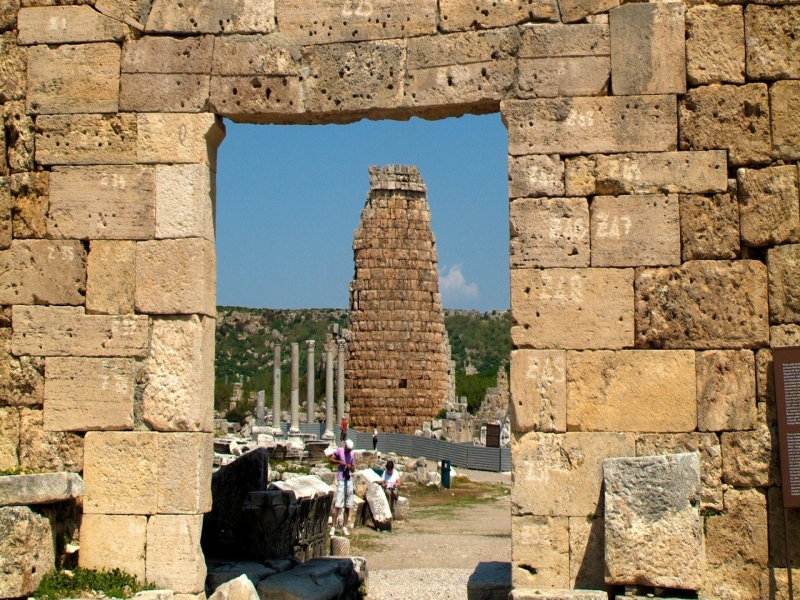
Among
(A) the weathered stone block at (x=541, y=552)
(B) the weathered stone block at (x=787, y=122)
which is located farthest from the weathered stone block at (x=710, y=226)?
(A) the weathered stone block at (x=541, y=552)

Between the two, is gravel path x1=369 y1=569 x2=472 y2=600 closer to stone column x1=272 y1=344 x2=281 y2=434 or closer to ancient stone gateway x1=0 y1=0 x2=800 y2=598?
ancient stone gateway x1=0 y1=0 x2=800 y2=598

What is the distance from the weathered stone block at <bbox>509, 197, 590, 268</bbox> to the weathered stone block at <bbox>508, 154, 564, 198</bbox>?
0.05m

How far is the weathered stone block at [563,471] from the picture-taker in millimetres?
6340

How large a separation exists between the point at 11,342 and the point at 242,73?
246 cm

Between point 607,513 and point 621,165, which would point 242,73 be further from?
point 607,513

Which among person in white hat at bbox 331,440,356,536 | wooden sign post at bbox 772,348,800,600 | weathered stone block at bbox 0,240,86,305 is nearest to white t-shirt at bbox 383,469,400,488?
person in white hat at bbox 331,440,356,536

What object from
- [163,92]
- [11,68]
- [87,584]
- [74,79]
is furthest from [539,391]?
[11,68]

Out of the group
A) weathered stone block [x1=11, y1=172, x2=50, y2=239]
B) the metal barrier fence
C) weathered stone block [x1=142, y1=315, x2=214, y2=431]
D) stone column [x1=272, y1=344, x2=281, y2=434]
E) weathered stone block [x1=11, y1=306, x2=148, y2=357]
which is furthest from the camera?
stone column [x1=272, y1=344, x2=281, y2=434]

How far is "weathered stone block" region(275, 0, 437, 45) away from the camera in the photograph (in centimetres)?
691

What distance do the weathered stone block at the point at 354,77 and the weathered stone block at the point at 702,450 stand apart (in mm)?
2796

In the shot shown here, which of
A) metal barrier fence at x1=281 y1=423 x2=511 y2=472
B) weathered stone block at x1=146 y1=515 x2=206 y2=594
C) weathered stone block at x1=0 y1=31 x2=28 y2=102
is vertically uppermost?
weathered stone block at x1=0 y1=31 x2=28 y2=102

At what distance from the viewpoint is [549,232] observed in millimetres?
6566

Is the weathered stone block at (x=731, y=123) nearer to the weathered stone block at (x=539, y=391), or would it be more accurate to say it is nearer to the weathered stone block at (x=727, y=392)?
the weathered stone block at (x=727, y=392)

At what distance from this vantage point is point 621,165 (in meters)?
6.55
